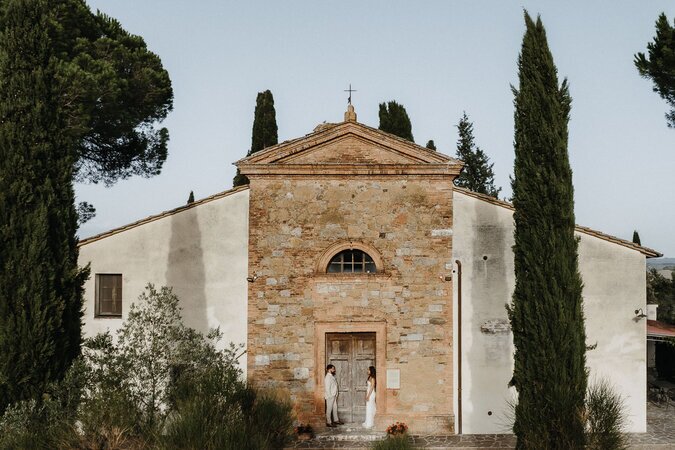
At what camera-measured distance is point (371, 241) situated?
12648 millimetres

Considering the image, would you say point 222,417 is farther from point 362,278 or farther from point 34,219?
point 362,278

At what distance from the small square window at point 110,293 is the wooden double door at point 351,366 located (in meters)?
4.38

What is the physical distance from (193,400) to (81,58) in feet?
37.5

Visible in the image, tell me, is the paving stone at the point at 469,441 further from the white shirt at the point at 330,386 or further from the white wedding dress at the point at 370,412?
the white shirt at the point at 330,386

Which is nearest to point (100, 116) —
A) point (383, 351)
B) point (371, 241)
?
point (371, 241)

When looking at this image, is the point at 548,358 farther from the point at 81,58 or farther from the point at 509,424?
the point at 81,58

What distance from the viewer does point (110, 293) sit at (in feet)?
42.3

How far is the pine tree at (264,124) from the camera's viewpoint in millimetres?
24234

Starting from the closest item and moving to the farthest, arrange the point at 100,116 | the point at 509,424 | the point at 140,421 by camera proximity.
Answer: the point at 140,421 < the point at 509,424 < the point at 100,116

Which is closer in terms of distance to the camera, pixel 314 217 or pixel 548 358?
pixel 548 358

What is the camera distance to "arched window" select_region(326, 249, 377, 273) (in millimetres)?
12766

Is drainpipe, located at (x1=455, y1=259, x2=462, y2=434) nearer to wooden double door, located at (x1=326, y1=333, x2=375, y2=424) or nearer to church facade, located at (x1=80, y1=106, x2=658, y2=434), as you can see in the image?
church facade, located at (x1=80, y1=106, x2=658, y2=434)

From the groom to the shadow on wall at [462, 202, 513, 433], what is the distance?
2.63 meters

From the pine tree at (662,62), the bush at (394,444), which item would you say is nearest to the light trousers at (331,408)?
the bush at (394,444)
